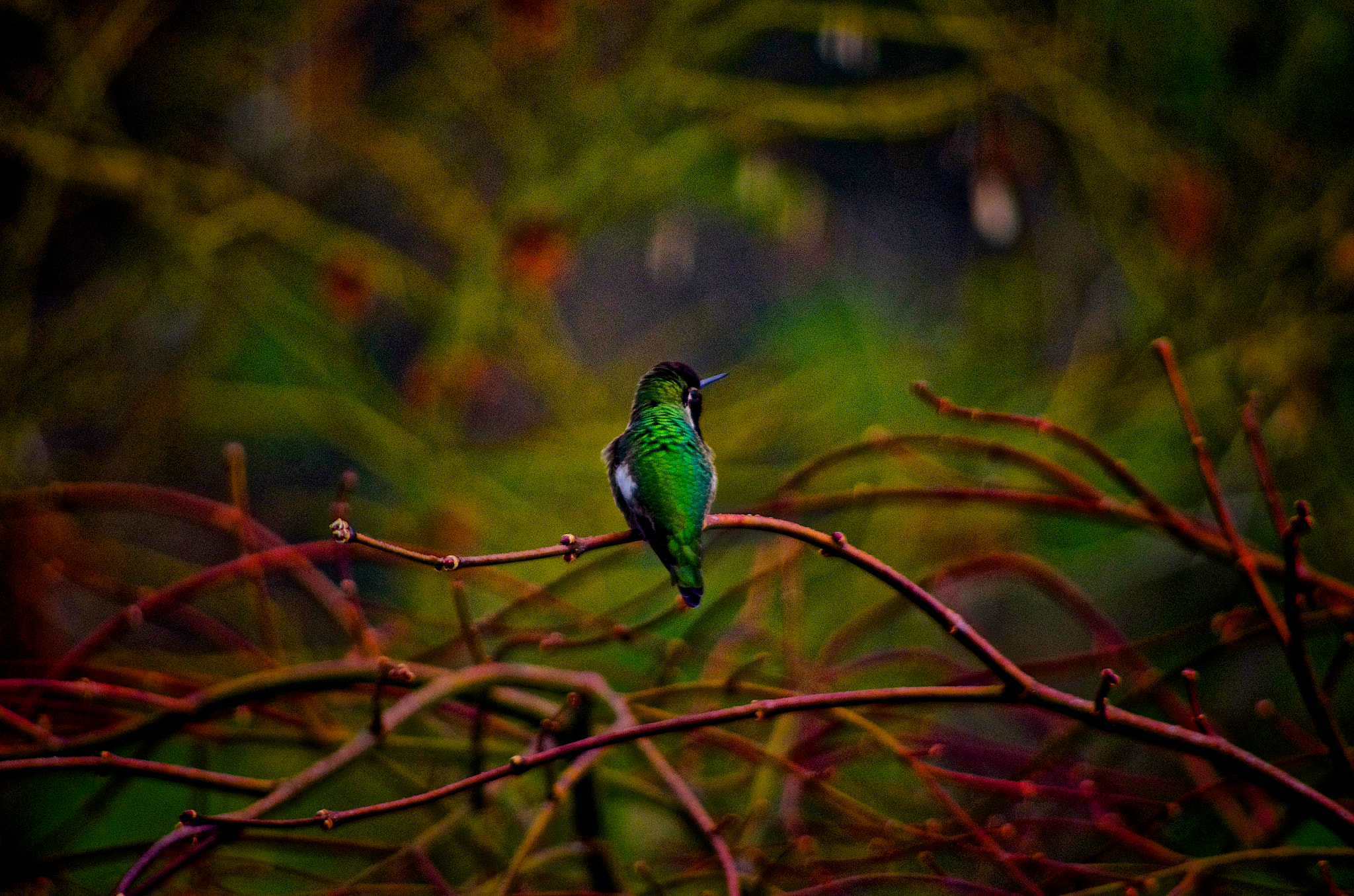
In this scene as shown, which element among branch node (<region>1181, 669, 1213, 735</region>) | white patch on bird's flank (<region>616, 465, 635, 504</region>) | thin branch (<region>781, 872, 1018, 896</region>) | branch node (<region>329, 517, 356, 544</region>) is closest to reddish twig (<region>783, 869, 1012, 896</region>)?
thin branch (<region>781, 872, 1018, 896</region>)

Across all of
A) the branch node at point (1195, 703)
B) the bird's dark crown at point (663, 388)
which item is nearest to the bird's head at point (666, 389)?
the bird's dark crown at point (663, 388)

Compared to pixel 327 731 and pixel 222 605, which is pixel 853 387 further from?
pixel 327 731

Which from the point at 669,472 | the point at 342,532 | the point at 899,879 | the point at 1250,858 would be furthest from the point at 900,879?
the point at 342,532

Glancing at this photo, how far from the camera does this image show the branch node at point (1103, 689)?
482mm

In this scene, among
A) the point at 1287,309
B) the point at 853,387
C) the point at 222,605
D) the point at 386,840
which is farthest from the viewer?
the point at 853,387

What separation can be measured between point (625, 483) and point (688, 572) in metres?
0.11

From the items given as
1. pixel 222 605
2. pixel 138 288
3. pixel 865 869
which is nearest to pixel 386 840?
pixel 222 605

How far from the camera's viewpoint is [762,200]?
2.53 meters

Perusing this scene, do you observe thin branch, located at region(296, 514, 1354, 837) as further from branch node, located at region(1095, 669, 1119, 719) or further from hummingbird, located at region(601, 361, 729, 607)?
hummingbird, located at region(601, 361, 729, 607)

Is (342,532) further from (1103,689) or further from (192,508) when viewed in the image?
(192,508)

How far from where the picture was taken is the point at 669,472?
71 centimetres

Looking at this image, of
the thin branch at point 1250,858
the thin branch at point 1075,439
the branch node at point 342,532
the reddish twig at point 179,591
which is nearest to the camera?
the branch node at point 342,532

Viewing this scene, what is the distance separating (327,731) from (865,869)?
82 centimetres

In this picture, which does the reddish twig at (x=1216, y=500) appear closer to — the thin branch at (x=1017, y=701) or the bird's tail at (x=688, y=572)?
the thin branch at (x=1017, y=701)
